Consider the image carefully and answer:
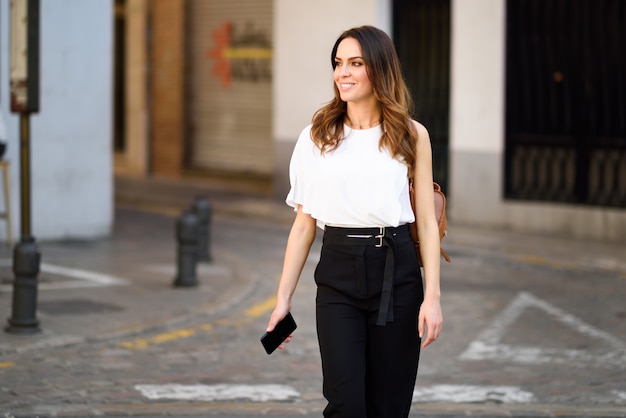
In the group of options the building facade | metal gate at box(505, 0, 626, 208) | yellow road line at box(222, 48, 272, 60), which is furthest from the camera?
yellow road line at box(222, 48, 272, 60)

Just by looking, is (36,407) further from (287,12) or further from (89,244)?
(287,12)

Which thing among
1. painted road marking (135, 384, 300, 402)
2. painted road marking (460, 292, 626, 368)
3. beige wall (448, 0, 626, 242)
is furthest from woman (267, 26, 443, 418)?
beige wall (448, 0, 626, 242)

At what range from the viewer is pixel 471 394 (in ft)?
25.1

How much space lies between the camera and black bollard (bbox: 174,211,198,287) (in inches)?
448

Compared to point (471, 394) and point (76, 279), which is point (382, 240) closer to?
point (471, 394)

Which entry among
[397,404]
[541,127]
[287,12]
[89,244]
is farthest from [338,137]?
[287,12]

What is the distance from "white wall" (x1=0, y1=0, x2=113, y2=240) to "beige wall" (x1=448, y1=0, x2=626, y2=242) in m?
5.10

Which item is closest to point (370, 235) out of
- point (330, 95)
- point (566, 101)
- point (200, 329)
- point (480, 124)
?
point (200, 329)

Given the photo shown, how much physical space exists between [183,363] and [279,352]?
78 cm

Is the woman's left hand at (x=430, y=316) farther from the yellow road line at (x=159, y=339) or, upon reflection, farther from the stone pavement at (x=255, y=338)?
the yellow road line at (x=159, y=339)

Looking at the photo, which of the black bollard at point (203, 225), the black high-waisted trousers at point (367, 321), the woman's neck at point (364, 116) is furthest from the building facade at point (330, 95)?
the black high-waisted trousers at point (367, 321)

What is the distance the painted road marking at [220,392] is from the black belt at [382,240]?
2.75 meters

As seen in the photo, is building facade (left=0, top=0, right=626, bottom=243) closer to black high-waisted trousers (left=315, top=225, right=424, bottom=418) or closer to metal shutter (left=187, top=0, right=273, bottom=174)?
metal shutter (left=187, top=0, right=273, bottom=174)

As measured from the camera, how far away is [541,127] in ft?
56.0
